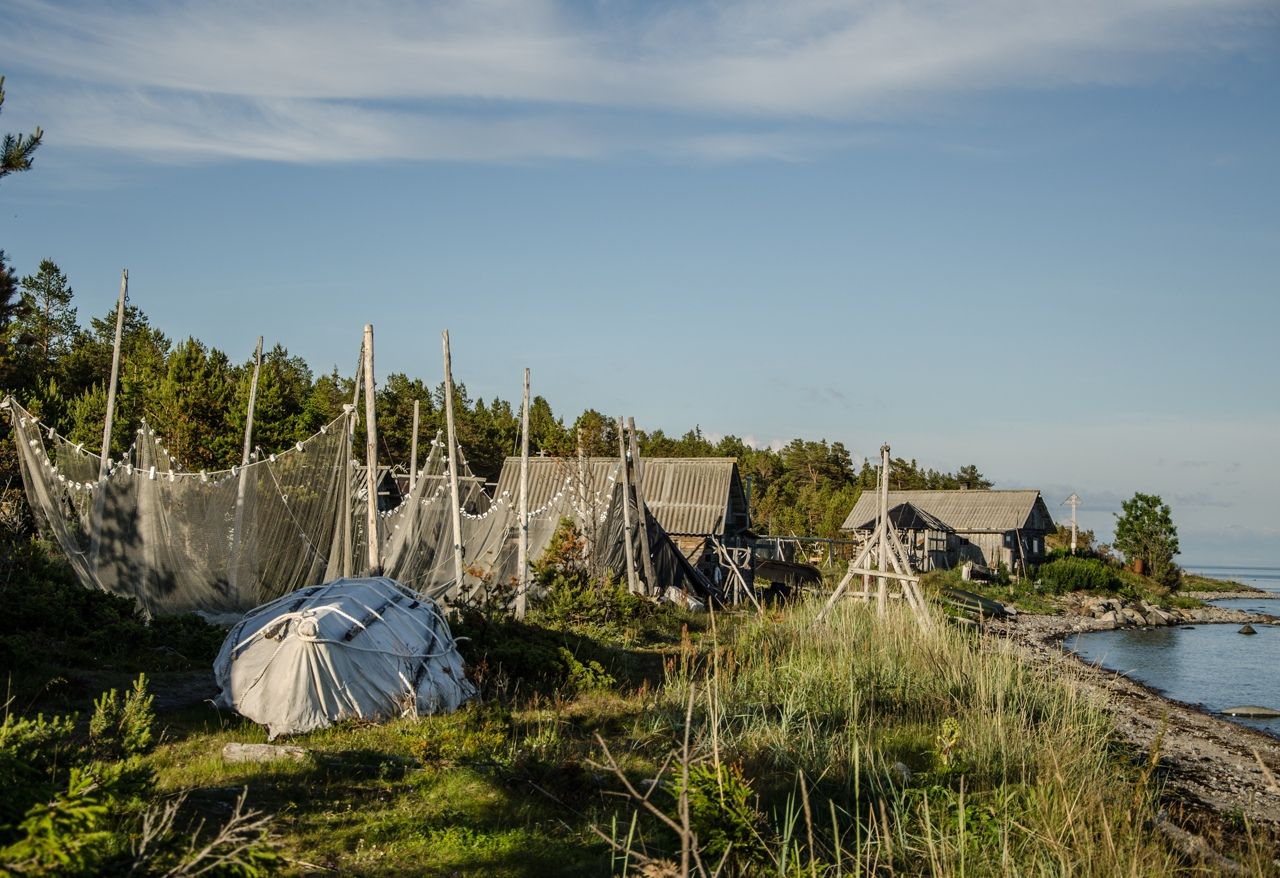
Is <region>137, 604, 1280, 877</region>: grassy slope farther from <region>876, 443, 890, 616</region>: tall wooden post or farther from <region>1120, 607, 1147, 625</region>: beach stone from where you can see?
<region>1120, 607, 1147, 625</region>: beach stone

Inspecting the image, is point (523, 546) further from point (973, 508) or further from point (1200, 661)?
point (973, 508)

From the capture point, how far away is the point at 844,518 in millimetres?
54469

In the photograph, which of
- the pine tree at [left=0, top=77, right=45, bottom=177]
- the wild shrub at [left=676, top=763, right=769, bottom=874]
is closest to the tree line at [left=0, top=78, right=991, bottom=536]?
the pine tree at [left=0, top=77, right=45, bottom=177]

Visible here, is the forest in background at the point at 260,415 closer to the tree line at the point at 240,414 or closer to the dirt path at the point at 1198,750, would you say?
the tree line at the point at 240,414

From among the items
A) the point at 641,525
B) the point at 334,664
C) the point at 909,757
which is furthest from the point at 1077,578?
the point at 334,664

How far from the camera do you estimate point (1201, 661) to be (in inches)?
1073

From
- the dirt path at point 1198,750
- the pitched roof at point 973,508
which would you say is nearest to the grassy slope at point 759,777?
the dirt path at point 1198,750

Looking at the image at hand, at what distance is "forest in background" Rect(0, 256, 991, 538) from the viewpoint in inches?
1157

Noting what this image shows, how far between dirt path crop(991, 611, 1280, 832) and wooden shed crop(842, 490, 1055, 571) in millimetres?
26925

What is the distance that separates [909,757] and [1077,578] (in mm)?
36568

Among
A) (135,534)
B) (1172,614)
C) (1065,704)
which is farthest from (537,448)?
(1065,704)

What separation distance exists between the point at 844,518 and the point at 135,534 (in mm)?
43153

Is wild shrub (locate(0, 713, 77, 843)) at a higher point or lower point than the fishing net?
lower

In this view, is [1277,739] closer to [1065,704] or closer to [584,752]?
[1065,704]
